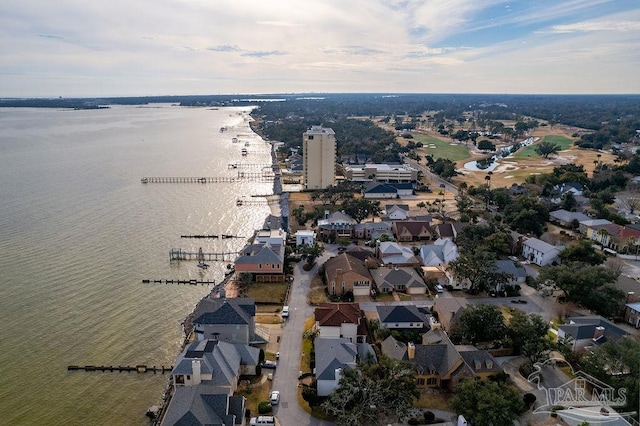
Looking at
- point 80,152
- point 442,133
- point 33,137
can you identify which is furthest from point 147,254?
point 442,133

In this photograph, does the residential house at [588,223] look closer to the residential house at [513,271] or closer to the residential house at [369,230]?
the residential house at [513,271]

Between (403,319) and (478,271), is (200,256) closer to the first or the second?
(403,319)

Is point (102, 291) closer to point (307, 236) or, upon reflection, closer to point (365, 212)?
point (307, 236)

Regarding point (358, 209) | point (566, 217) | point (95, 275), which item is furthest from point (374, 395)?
point (566, 217)

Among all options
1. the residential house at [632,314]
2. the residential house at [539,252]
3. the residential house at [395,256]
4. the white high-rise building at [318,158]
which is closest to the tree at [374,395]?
the residential house at [395,256]

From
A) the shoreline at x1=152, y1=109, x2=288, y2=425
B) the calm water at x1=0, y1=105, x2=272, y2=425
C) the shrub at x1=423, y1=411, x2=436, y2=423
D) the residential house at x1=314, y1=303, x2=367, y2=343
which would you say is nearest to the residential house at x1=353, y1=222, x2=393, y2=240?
the shoreline at x1=152, y1=109, x2=288, y2=425

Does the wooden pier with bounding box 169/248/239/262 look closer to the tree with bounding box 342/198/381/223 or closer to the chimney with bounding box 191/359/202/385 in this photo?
the tree with bounding box 342/198/381/223

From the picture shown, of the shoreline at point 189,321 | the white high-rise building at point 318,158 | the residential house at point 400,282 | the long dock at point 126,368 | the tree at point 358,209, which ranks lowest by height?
the long dock at point 126,368
